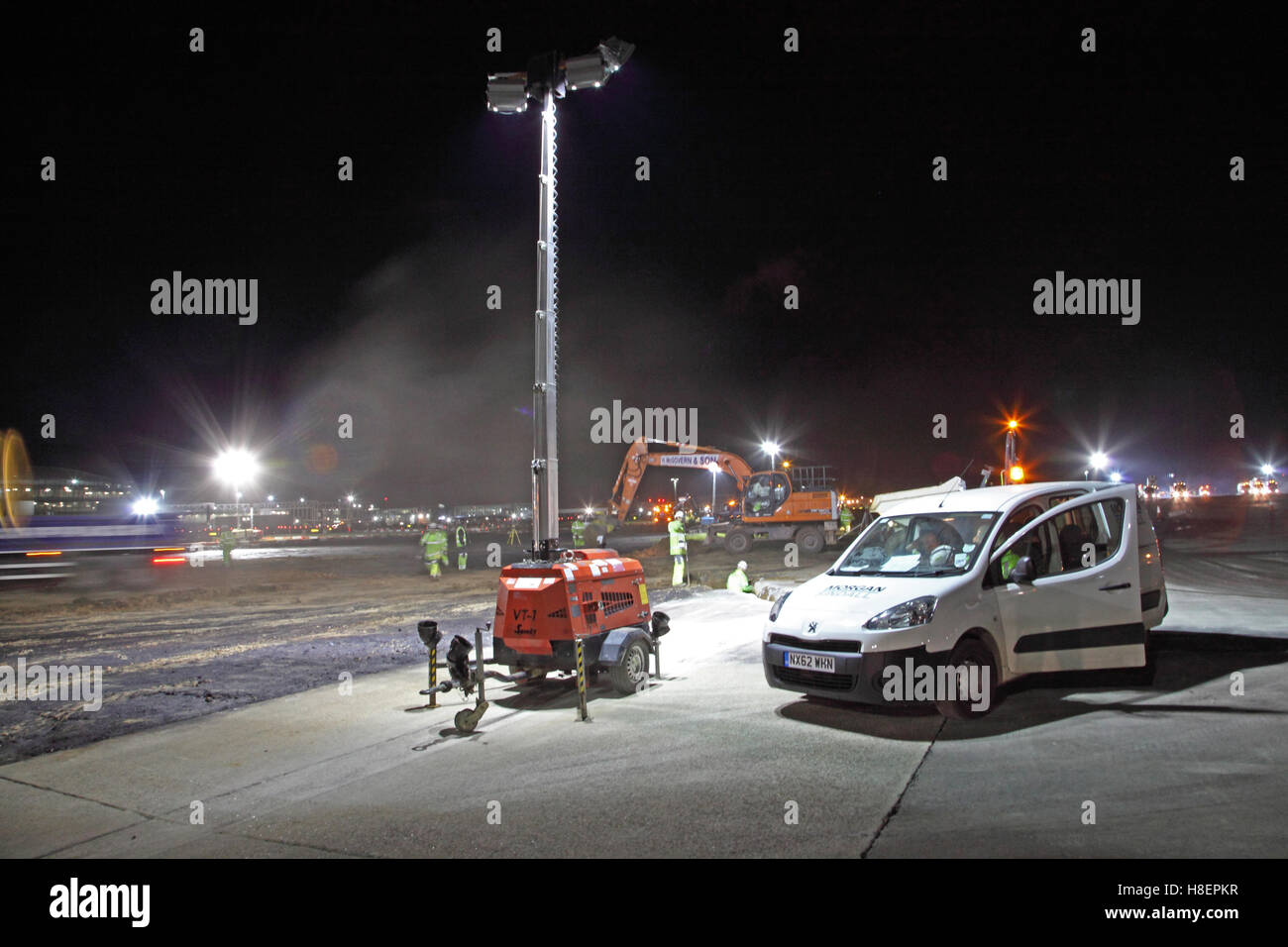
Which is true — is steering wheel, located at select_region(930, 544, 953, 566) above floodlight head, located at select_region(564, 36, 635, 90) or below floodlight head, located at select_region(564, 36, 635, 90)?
below

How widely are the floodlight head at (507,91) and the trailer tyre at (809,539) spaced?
19685 mm

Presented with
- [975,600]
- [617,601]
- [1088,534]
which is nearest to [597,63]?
[617,601]

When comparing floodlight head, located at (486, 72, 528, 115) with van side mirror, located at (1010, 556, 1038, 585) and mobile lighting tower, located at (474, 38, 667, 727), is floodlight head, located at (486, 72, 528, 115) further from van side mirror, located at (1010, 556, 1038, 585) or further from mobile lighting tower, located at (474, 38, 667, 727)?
van side mirror, located at (1010, 556, 1038, 585)

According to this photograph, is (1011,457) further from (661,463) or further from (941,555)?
Result: (661,463)

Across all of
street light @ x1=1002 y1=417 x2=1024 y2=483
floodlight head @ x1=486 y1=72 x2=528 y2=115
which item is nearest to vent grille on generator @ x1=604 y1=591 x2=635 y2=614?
floodlight head @ x1=486 y1=72 x2=528 y2=115

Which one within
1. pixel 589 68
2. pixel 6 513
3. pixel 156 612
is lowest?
pixel 156 612

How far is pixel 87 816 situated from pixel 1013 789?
19.6ft

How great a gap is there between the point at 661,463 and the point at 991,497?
2157cm

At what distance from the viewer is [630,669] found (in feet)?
25.8

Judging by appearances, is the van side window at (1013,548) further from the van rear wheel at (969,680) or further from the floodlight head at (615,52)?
the floodlight head at (615,52)

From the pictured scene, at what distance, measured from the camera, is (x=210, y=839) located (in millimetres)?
4633

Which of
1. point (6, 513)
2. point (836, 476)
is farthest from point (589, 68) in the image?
point (6, 513)

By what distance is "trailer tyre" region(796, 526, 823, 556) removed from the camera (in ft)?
84.4
